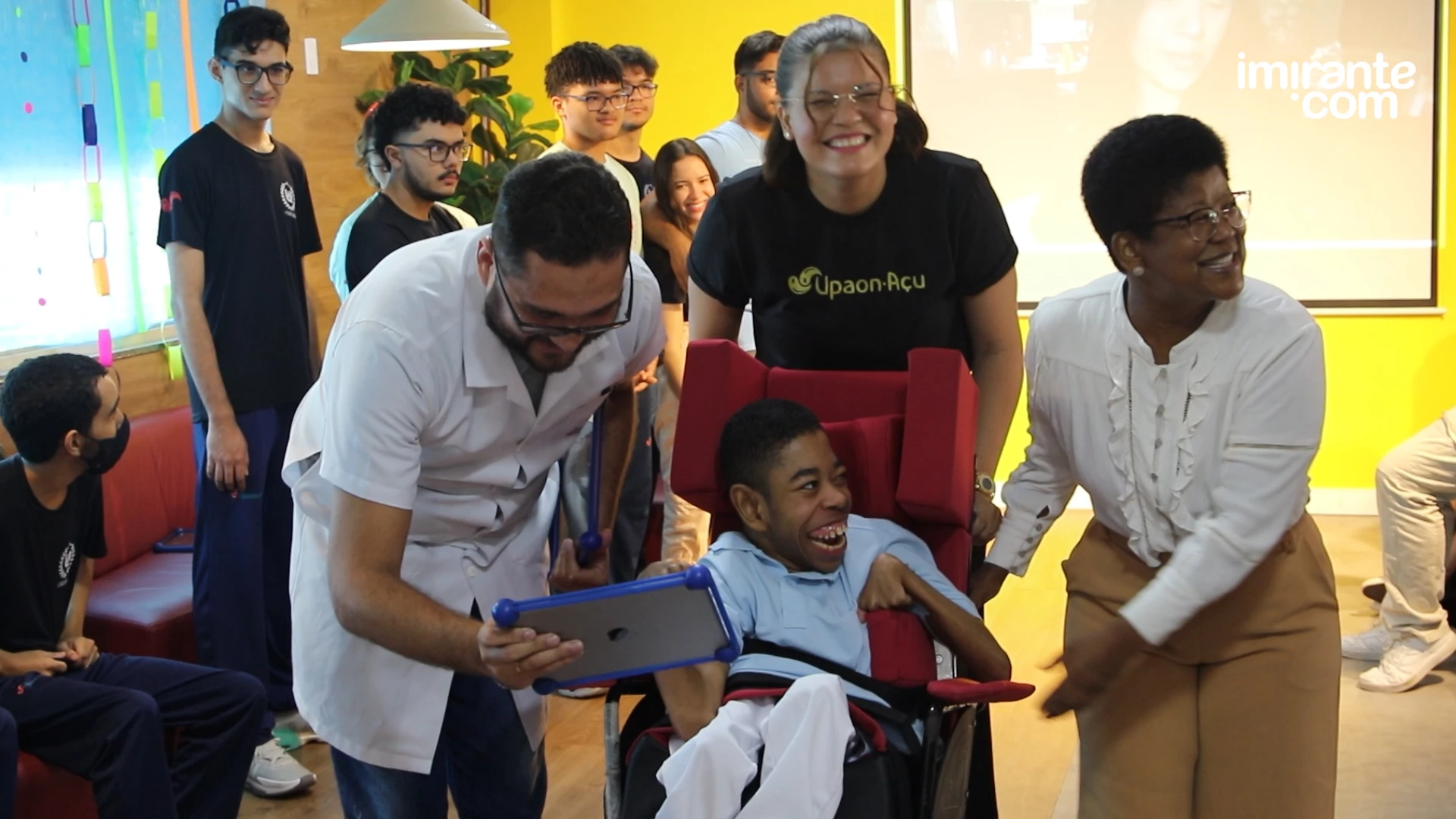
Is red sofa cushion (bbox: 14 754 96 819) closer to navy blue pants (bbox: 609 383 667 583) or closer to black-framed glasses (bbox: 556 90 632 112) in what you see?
navy blue pants (bbox: 609 383 667 583)

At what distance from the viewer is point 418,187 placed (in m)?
3.62

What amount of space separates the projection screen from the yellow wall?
0.44 ft

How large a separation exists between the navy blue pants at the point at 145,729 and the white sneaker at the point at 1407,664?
9.81 ft

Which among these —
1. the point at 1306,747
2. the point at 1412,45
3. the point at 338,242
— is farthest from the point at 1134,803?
the point at 1412,45

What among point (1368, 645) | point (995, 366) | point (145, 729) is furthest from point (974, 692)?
point (1368, 645)

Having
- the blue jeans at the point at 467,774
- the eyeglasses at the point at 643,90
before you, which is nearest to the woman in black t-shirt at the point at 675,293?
the eyeglasses at the point at 643,90

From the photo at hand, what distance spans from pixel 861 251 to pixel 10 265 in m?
2.66

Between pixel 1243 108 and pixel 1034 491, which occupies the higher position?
pixel 1243 108

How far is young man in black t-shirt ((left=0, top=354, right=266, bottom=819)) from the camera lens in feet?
9.11

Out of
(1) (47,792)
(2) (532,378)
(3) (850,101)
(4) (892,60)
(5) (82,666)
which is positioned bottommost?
(1) (47,792)

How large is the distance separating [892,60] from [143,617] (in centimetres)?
375

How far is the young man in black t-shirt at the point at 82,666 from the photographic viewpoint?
9.11 feet

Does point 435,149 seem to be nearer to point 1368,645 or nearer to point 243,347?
point 243,347

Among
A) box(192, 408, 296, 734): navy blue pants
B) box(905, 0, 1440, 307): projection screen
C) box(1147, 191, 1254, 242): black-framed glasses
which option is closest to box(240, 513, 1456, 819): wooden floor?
box(192, 408, 296, 734): navy blue pants
